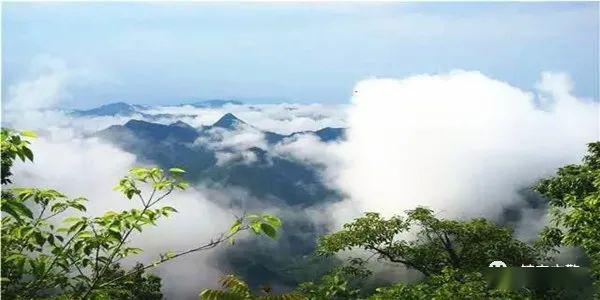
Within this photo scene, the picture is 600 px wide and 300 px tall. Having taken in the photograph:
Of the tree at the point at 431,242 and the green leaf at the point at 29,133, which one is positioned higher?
the tree at the point at 431,242

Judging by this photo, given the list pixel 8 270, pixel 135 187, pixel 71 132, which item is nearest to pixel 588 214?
pixel 135 187

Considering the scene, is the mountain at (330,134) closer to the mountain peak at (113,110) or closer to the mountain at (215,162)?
the mountain at (215,162)

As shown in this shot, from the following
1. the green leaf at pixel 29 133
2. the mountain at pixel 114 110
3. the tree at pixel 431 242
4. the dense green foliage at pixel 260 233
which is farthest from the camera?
the mountain at pixel 114 110

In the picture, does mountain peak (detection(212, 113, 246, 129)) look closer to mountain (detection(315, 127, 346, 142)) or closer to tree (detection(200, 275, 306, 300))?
mountain (detection(315, 127, 346, 142))

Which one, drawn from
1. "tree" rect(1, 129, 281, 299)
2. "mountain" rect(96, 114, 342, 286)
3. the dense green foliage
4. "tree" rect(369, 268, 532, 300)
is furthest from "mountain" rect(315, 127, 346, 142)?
"tree" rect(1, 129, 281, 299)

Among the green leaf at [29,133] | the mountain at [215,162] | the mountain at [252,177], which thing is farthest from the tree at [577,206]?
the mountain at [215,162]
